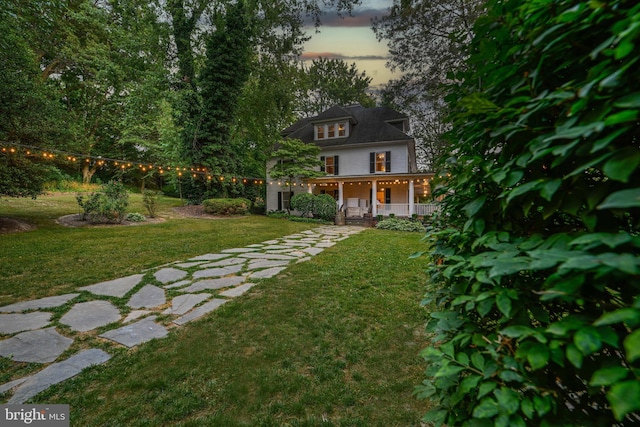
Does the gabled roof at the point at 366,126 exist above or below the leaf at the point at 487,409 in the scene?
above

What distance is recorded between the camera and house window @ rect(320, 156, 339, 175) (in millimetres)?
17255

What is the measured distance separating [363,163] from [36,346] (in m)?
15.8

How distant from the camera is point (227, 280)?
4379 millimetres

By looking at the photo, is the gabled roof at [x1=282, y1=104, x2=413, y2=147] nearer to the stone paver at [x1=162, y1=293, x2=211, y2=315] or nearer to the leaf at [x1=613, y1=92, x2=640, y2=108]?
the stone paver at [x1=162, y1=293, x2=211, y2=315]

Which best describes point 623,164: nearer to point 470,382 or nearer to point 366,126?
point 470,382

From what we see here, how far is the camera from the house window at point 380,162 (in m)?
15.6

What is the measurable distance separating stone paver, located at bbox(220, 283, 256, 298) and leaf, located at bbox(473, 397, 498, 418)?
11.7 ft

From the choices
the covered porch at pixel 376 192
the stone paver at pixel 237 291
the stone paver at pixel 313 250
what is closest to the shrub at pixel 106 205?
the stone paver at pixel 313 250

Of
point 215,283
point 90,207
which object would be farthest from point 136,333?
point 90,207

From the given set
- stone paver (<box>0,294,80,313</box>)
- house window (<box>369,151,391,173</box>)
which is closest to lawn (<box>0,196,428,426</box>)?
stone paver (<box>0,294,80,313</box>)

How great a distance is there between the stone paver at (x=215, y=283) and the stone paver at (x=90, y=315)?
0.90 metres

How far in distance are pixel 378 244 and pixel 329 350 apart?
552cm

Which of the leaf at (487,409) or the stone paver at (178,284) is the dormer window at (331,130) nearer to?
the stone paver at (178,284)

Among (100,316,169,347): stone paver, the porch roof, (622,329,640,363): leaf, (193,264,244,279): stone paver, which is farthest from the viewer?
the porch roof
